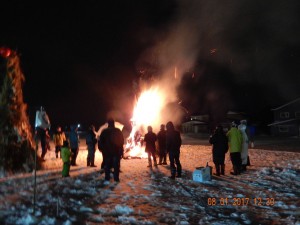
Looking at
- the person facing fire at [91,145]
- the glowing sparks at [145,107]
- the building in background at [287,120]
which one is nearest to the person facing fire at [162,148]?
the person facing fire at [91,145]

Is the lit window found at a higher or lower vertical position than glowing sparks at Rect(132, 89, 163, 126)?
higher

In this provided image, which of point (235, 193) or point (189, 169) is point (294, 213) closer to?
point (235, 193)

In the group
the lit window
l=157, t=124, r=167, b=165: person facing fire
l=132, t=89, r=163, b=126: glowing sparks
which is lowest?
l=157, t=124, r=167, b=165: person facing fire

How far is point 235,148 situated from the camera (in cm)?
1193

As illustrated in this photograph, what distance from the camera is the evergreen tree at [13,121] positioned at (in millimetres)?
11422

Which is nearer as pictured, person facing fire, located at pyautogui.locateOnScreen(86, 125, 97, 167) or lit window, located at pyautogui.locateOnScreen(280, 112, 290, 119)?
person facing fire, located at pyautogui.locateOnScreen(86, 125, 97, 167)

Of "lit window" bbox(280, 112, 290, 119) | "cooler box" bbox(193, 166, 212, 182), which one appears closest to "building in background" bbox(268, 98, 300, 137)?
"lit window" bbox(280, 112, 290, 119)

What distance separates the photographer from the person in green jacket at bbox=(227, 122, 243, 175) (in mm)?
11930

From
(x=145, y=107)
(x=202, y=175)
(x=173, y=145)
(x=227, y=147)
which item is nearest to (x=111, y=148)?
(x=173, y=145)

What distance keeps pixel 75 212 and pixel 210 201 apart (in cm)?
322

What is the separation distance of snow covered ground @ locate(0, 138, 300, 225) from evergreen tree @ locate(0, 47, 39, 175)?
33.3 inches

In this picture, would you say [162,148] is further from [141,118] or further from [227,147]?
[141,118]
